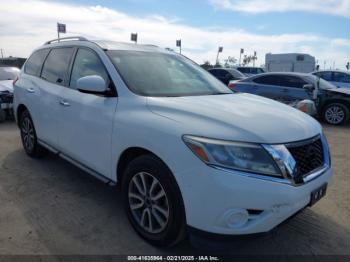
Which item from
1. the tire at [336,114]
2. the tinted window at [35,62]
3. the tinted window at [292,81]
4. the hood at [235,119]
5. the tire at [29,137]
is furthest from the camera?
the tinted window at [292,81]

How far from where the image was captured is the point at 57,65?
434cm

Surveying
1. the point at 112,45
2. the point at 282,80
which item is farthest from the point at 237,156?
the point at 282,80

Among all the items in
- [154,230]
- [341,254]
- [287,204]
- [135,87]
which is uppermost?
[135,87]

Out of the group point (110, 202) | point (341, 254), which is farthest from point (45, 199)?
point (341, 254)

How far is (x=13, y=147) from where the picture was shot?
19.5ft

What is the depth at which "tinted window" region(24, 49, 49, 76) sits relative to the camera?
16.0 feet

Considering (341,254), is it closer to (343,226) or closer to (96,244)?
(343,226)

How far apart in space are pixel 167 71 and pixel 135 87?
2.04 ft

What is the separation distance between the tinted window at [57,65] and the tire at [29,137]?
0.85 m

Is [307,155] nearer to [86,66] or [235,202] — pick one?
[235,202]

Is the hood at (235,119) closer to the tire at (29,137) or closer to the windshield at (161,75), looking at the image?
the windshield at (161,75)

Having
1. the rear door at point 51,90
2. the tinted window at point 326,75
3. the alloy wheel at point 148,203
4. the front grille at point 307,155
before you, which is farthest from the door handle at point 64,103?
the tinted window at point 326,75

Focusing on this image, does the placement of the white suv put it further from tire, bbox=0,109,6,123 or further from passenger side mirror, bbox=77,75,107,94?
tire, bbox=0,109,6,123

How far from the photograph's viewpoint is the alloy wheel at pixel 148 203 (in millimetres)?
2693
